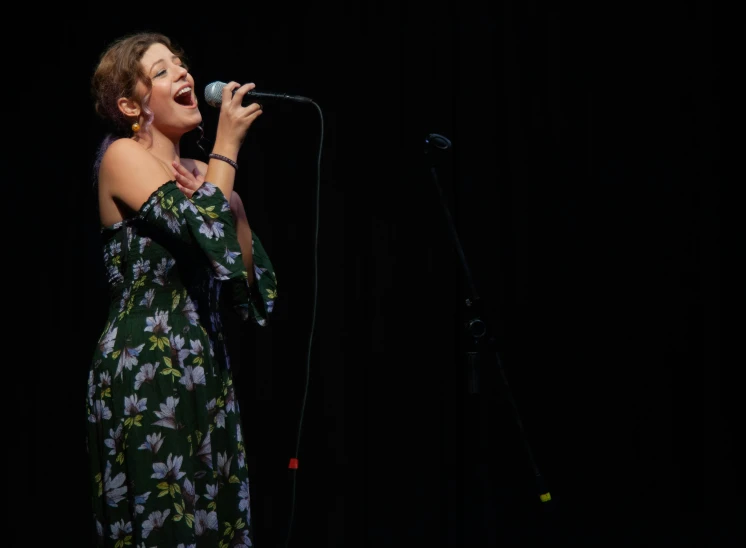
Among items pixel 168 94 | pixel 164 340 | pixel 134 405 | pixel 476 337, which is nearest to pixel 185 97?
pixel 168 94

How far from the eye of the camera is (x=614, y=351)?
2703 mm

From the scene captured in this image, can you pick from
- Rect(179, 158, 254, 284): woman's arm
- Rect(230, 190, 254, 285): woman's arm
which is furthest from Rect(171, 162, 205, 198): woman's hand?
Rect(230, 190, 254, 285): woman's arm

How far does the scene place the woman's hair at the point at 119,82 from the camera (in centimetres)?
173

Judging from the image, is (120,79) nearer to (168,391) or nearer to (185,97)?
(185,97)

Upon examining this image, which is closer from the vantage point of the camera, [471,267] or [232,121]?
[232,121]

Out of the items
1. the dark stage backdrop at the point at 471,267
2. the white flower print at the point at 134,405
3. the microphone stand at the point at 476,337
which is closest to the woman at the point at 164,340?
the white flower print at the point at 134,405

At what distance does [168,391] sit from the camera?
155 cm

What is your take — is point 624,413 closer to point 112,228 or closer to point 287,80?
point 287,80

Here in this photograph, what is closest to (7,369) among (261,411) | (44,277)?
(44,277)

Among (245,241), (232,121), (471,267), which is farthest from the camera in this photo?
(471,267)

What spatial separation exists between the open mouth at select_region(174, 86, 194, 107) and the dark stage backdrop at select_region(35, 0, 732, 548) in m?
0.91

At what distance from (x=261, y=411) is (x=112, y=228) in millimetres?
1153

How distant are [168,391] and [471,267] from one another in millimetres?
1324

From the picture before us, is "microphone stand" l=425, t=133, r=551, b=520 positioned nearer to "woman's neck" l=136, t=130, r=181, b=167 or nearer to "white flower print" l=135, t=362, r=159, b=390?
"woman's neck" l=136, t=130, r=181, b=167
